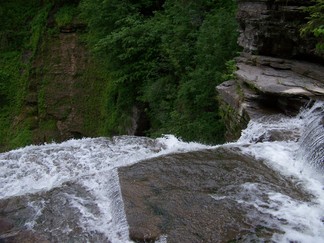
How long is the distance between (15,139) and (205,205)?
12.7 metres

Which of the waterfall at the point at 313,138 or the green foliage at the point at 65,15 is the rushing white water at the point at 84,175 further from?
the green foliage at the point at 65,15

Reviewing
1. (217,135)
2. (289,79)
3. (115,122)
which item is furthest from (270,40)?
(115,122)

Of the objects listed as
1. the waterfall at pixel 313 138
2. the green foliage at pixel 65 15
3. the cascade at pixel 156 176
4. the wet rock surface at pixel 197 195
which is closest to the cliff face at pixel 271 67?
the waterfall at pixel 313 138

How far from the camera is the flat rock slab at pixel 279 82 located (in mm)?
6035

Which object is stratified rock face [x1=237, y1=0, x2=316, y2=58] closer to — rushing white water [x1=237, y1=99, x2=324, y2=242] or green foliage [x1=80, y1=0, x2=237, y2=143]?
green foliage [x1=80, y1=0, x2=237, y2=143]

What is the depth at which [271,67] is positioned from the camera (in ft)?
24.2

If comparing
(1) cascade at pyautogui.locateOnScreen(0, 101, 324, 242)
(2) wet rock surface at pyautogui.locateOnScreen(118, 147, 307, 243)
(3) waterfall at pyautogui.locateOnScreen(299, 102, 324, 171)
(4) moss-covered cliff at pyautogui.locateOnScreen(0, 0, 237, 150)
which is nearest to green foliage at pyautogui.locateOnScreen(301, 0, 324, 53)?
(3) waterfall at pyautogui.locateOnScreen(299, 102, 324, 171)

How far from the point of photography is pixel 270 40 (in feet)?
25.2

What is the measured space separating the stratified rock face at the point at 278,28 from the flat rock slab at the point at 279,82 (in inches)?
21.8

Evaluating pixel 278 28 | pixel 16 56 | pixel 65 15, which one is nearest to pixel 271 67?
pixel 278 28

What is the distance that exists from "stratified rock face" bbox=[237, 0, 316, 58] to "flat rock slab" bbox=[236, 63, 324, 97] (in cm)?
55

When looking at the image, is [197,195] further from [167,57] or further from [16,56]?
[16,56]

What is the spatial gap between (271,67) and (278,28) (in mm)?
736

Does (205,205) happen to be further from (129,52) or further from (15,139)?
(15,139)
